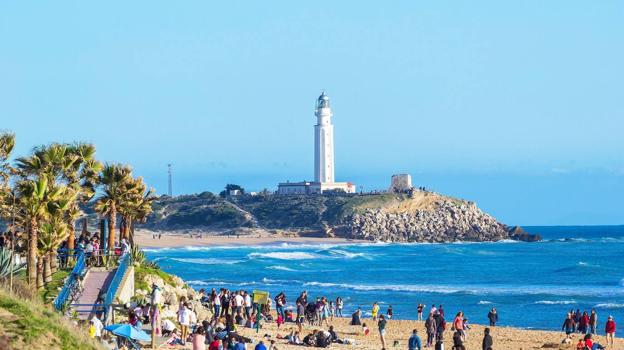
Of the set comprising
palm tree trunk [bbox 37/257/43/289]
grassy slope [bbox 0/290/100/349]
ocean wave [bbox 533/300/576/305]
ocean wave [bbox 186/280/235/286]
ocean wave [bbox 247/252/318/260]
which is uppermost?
ocean wave [bbox 247/252/318/260]

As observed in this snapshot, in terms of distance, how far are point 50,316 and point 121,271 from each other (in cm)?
985

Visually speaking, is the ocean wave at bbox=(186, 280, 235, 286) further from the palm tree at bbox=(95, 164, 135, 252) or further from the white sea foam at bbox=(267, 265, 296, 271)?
the palm tree at bbox=(95, 164, 135, 252)

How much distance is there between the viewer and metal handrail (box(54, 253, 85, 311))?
77.5 ft

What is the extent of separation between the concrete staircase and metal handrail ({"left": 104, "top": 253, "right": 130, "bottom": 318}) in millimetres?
285

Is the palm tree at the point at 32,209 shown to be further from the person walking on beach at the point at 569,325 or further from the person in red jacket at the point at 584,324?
the person in red jacket at the point at 584,324

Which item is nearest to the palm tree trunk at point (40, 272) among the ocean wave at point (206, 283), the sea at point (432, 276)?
the sea at point (432, 276)

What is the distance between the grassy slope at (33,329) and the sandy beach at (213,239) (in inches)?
3355

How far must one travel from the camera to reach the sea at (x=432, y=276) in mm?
46250

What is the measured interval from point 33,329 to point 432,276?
53.1m

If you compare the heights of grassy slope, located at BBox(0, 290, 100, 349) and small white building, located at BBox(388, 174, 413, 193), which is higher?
small white building, located at BBox(388, 174, 413, 193)

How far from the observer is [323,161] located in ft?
441

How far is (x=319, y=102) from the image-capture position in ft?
438

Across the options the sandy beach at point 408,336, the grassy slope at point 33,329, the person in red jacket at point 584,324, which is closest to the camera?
the grassy slope at point 33,329

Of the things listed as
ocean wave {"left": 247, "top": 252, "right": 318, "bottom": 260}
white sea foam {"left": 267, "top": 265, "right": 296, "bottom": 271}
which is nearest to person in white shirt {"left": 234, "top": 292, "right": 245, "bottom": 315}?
white sea foam {"left": 267, "top": 265, "right": 296, "bottom": 271}
